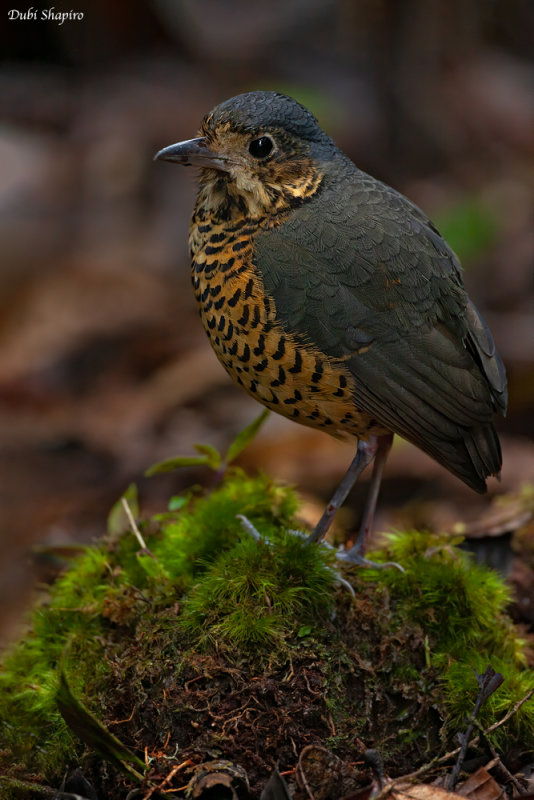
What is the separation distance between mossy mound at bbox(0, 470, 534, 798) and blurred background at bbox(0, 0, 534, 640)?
835 mm

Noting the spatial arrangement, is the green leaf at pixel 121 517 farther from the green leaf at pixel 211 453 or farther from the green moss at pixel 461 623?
the green moss at pixel 461 623

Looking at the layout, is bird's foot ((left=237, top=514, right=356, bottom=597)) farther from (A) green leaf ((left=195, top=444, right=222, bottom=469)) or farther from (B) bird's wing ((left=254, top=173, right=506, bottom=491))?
(B) bird's wing ((left=254, top=173, right=506, bottom=491))

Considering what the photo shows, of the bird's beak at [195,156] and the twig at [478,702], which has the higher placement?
the bird's beak at [195,156]

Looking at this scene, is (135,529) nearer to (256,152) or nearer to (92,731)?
(92,731)

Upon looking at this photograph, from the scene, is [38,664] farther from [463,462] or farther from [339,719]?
[463,462]

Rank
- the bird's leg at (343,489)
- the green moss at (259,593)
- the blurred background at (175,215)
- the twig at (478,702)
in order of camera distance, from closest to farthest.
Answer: the twig at (478,702), the green moss at (259,593), the bird's leg at (343,489), the blurred background at (175,215)

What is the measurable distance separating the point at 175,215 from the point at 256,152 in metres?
6.19

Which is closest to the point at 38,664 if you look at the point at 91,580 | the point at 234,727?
the point at 91,580

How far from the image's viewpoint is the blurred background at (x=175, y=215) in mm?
6590

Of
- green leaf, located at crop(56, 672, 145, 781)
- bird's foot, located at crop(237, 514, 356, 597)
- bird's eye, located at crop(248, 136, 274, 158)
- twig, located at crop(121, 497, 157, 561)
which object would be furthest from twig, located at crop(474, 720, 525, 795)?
bird's eye, located at crop(248, 136, 274, 158)

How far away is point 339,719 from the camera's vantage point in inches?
134

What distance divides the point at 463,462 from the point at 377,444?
1.52ft

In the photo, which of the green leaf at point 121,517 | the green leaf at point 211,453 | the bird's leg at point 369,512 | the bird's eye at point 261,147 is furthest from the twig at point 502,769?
the bird's eye at point 261,147

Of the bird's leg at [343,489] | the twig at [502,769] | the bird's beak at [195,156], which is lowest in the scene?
the twig at [502,769]
